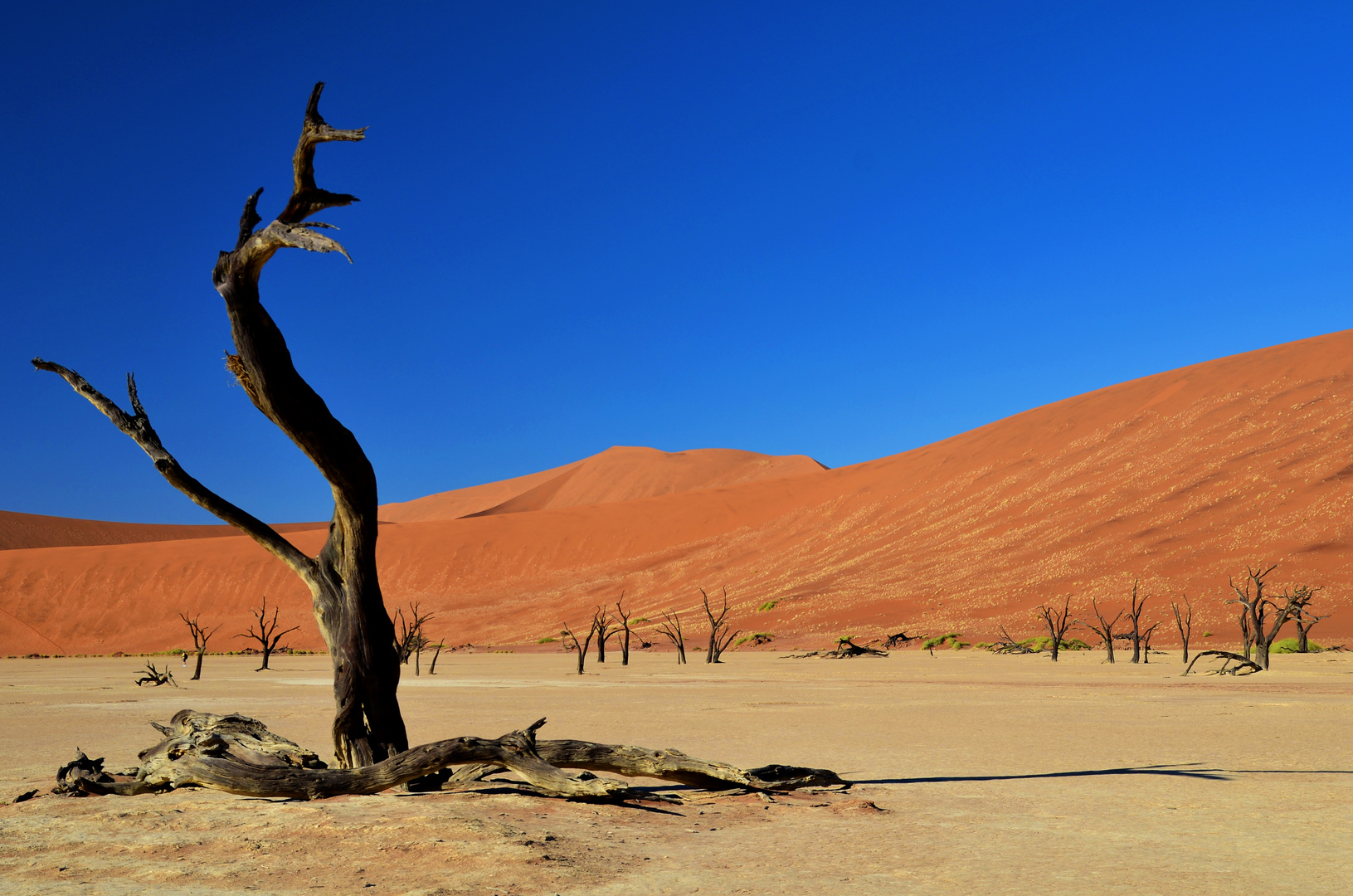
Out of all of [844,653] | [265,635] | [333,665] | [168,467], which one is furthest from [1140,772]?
[265,635]

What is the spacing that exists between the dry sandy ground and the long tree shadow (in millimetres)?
48

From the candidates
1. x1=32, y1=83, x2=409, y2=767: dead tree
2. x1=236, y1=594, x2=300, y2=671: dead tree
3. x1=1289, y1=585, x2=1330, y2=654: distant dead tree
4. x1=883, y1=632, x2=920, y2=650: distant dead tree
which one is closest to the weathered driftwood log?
x1=883, y1=632, x2=920, y2=650: distant dead tree

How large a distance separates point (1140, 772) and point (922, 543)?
51.1 meters

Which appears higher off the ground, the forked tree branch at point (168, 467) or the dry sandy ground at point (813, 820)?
the forked tree branch at point (168, 467)

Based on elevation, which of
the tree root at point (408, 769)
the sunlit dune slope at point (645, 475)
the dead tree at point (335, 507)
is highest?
the sunlit dune slope at point (645, 475)

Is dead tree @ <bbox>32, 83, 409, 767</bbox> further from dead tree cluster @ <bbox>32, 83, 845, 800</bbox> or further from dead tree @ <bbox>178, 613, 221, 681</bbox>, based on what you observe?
dead tree @ <bbox>178, 613, 221, 681</bbox>

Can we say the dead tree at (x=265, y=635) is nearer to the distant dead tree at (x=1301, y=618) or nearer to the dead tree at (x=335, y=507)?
the dead tree at (x=335, y=507)

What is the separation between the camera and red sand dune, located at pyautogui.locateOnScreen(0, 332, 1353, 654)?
47.7m

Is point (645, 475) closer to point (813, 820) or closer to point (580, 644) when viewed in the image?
point (580, 644)

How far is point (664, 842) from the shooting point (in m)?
6.27

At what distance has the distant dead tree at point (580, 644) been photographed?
31.0m

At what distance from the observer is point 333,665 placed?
7.55 meters

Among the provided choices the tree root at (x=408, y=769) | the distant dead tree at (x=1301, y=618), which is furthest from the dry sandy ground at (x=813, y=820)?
the distant dead tree at (x=1301, y=618)

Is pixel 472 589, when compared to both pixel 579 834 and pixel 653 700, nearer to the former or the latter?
pixel 653 700
